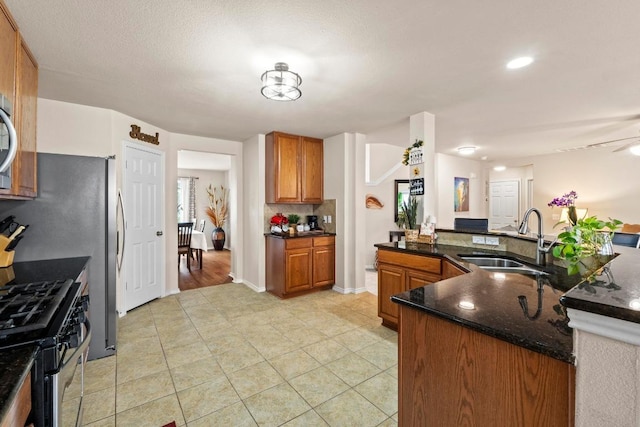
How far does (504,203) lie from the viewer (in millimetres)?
7070

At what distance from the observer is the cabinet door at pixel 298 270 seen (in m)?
3.95

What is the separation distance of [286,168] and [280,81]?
213cm

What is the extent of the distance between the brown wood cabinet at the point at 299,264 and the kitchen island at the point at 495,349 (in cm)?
278

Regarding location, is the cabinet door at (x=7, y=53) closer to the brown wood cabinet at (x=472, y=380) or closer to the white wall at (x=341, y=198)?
the brown wood cabinet at (x=472, y=380)

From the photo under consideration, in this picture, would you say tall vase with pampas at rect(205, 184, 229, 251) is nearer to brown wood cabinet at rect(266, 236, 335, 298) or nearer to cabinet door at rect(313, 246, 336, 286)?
brown wood cabinet at rect(266, 236, 335, 298)

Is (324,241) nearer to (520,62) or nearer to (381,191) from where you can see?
(381,191)

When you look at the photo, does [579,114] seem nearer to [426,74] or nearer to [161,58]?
[426,74]

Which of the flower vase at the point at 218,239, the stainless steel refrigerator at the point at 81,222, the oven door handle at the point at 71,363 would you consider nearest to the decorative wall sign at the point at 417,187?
the stainless steel refrigerator at the point at 81,222

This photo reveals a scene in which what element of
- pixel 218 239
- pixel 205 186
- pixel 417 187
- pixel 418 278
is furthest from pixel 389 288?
pixel 205 186

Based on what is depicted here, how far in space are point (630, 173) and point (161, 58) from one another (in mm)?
7469

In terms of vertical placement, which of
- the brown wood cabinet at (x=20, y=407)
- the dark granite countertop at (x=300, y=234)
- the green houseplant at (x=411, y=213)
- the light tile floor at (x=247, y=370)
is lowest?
the light tile floor at (x=247, y=370)

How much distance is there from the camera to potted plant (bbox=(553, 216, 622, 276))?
140cm

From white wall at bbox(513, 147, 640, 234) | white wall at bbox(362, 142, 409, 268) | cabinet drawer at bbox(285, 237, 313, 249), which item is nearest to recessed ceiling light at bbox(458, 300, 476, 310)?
cabinet drawer at bbox(285, 237, 313, 249)

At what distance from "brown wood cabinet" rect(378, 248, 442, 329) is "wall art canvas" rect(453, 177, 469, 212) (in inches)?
163
